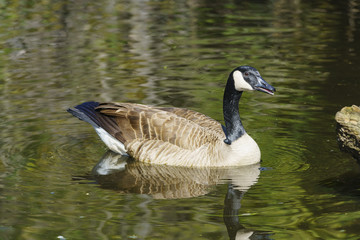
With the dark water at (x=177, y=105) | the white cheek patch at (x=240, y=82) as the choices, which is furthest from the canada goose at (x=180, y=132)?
the dark water at (x=177, y=105)

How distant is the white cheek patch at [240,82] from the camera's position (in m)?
11.0

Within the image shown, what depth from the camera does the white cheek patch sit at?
36.2ft

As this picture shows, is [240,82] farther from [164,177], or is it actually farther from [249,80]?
[164,177]

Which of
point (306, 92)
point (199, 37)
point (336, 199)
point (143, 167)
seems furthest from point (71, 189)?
point (199, 37)

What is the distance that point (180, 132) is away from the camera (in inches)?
447

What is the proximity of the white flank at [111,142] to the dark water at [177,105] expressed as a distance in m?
0.18

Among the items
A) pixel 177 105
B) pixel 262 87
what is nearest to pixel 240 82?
pixel 262 87

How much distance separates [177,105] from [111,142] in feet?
8.27

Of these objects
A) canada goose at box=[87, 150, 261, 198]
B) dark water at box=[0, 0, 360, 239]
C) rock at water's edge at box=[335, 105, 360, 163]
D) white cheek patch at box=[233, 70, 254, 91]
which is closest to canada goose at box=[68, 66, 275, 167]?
white cheek patch at box=[233, 70, 254, 91]

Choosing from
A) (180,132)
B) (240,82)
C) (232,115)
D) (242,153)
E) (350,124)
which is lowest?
(242,153)

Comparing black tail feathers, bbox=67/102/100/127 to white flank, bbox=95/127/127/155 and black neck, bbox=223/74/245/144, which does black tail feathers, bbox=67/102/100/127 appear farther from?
black neck, bbox=223/74/245/144

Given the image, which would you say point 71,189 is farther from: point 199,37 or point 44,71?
point 199,37

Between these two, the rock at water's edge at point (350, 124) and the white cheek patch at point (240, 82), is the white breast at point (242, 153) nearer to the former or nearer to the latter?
the white cheek patch at point (240, 82)

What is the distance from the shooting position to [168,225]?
8680 millimetres
